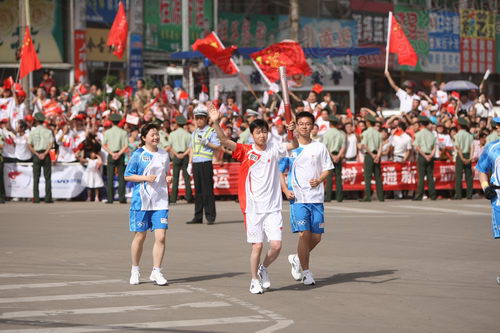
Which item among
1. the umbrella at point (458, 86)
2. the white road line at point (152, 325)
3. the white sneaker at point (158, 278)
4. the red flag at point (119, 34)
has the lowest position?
the white road line at point (152, 325)

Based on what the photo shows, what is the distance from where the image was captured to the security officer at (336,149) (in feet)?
75.5

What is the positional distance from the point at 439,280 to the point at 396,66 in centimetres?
3063

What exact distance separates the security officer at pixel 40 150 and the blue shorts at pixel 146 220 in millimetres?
11820

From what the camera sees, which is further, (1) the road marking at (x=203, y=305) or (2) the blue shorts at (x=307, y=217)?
(2) the blue shorts at (x=307, y=217)

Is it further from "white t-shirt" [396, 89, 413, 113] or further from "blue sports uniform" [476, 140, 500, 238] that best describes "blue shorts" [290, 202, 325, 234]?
"white t-shirt" [396, 89, 413, 113]

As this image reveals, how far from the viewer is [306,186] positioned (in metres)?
11.0

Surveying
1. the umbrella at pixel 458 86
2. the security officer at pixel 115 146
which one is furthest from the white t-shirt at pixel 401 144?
the umbrella at pixel 458 86

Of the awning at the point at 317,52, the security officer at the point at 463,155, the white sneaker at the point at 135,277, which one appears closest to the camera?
the white sneaker at the point at 135,277

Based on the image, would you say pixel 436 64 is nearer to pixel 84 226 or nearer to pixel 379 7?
pixel 379 7

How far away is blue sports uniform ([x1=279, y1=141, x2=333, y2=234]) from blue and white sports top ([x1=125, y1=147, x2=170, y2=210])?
1312 mm

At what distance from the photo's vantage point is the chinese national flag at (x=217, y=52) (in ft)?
82.5

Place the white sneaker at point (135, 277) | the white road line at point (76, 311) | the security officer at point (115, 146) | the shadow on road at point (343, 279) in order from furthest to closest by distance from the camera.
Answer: the security officer at point (115, 146)
the white sneaker at point (135, 277)
the shadow on road at point (343, 279)
the white road line at point (76, 311)

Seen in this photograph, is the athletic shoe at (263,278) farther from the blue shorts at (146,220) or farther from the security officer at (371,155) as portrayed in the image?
the security officer at (371,155)

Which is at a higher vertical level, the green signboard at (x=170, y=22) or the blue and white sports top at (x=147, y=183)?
the green signboard at (x=170, y=22)
